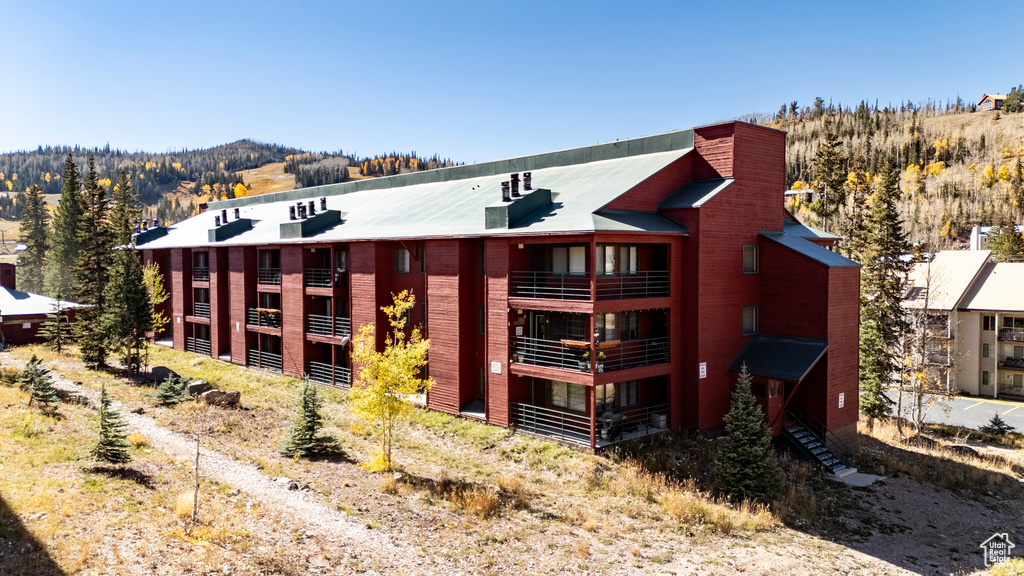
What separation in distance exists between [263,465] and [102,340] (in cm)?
2292

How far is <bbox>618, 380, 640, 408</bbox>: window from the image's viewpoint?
26.9 metres

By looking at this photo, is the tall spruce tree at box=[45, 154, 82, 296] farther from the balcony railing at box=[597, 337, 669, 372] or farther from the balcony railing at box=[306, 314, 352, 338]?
the balcony railing at box=[597, 337, 669, 372]

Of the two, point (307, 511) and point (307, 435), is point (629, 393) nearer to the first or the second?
point (307, 435)

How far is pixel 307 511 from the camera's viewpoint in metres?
17.9

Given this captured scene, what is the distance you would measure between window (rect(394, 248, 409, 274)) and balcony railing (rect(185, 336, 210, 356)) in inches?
877

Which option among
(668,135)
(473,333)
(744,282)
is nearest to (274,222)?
(473,333)

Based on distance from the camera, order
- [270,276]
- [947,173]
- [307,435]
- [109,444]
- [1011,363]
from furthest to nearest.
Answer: [947,173], [1011,363], [270,276], [307,435], [109,444]

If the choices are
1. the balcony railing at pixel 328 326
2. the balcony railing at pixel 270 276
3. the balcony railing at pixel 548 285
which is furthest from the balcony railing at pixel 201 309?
the balcony railing at pixel 548 285

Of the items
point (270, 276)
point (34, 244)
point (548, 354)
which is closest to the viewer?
point (548, 354)

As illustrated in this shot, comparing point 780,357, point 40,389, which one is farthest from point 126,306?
point 780,357

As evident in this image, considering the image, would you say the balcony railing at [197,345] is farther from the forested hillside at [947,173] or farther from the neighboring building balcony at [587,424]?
the forested hillside at [947,173]

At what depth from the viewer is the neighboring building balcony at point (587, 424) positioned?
24672mm

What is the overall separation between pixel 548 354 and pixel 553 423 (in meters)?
3.13

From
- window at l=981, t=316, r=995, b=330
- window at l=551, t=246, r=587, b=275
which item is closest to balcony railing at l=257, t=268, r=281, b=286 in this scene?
window at l=551, t=246, r=587, b=275
